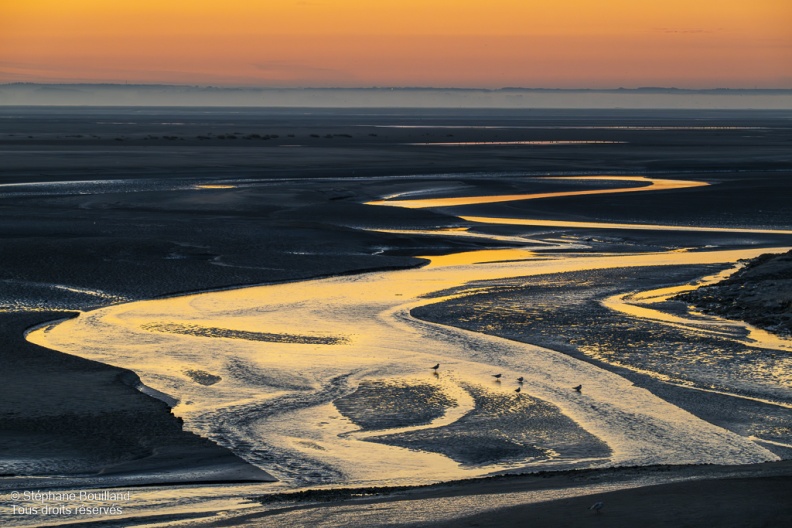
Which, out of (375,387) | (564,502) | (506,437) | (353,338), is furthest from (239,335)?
(564,502)

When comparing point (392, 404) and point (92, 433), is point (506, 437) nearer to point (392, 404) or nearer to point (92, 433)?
point (392, 404)

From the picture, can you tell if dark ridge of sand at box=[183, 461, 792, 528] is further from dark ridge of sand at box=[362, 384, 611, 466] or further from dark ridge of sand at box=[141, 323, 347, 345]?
dark ridge of sand at box=[141, 323, 347, 345]

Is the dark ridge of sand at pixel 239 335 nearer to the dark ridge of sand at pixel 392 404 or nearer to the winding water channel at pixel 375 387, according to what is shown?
the winding water channel at pixel 375 387

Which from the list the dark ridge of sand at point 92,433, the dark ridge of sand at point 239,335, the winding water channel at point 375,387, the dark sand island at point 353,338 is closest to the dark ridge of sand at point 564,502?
the dark sand island at point 353,338

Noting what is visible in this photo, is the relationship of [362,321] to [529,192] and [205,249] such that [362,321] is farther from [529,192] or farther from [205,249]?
A: [529,192]

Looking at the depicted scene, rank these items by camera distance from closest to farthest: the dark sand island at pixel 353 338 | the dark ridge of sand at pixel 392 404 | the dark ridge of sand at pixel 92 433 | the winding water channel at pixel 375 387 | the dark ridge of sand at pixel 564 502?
the dark ridge of sand at pixel 564 502 < the dark sand island at pixel 353 338 < the dark ridge of sand at pixel 92 433 < the winding water channel at pixel 375 387 < the dark ridge of sand at pixel 392 404

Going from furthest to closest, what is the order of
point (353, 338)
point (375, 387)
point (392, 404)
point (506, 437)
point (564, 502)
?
1. point (353, 338)
2. point (375, 387)
3. point (392, 404)
4. point (506, 437)
5. point (564, 502)
